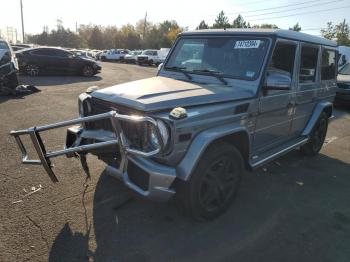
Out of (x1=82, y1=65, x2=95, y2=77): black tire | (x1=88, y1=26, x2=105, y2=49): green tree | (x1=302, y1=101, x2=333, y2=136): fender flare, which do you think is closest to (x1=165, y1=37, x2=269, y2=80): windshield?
(x1=302, y1=101, x2=333, y2=136): fender flare

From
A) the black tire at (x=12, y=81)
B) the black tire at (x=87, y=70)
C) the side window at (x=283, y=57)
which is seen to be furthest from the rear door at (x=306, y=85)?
the black tire at (x=87, y=70)

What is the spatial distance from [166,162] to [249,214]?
4.73 ft

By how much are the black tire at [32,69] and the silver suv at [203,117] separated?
14307 mm

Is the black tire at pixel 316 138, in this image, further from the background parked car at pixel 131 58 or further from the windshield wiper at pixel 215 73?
the background parked car at pixel 131 58

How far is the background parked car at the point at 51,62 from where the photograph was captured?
17469mm

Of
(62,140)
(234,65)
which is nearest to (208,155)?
(234,65)

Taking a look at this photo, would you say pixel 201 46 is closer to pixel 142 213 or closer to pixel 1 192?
pixel 142 213

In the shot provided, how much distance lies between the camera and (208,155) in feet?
12.0

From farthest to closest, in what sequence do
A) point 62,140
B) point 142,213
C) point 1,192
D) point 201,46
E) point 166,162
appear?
point 62,140 < point 201,46 < point 1,192 < point 142,213 < point 166,162

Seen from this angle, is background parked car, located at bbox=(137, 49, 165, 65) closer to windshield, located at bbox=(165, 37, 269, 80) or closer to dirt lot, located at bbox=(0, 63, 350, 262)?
dirt lot, located at bbox=(0, 63, 350, 262)

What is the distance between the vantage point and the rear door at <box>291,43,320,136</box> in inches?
206

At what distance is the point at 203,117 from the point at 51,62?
16.2 meters

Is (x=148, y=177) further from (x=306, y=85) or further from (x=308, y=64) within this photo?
(x=308, y=64)

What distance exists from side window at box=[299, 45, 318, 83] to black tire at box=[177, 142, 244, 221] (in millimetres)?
2030
